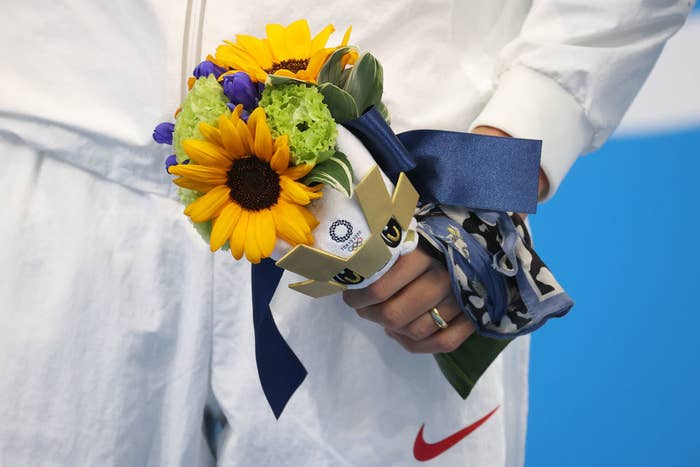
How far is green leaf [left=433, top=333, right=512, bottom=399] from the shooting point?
0.55 m

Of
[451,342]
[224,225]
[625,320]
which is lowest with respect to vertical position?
[625,320]

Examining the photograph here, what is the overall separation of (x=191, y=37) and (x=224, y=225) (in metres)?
0.19

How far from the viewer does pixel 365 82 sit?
41cm

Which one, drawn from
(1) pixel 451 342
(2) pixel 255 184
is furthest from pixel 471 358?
(2) pixel 255 184

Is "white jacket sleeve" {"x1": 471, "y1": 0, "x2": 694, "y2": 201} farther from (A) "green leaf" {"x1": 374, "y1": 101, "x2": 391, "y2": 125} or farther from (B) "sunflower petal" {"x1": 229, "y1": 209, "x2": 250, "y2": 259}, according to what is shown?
(B) "sunflower petal" {"x1": 229, "y1": 209, "x2": 250, "y2": 259}

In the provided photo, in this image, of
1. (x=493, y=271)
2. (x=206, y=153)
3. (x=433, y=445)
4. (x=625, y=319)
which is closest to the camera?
(x=206, y=153)

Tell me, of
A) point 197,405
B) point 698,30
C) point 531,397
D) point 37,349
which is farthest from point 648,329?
point 37,349

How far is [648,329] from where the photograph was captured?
4.82ft

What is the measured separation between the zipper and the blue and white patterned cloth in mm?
197

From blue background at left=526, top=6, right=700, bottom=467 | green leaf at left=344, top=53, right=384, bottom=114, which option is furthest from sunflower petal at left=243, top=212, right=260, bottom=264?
blue background at left=526, top=6, right=700, bottom=467

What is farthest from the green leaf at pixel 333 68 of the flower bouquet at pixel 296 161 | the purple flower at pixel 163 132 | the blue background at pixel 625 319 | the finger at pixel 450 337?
the blue background at pixel 625 319

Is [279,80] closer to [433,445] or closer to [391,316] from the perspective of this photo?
[391,316]

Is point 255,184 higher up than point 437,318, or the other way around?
point 255,184

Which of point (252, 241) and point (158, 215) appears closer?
point (252, 241)
